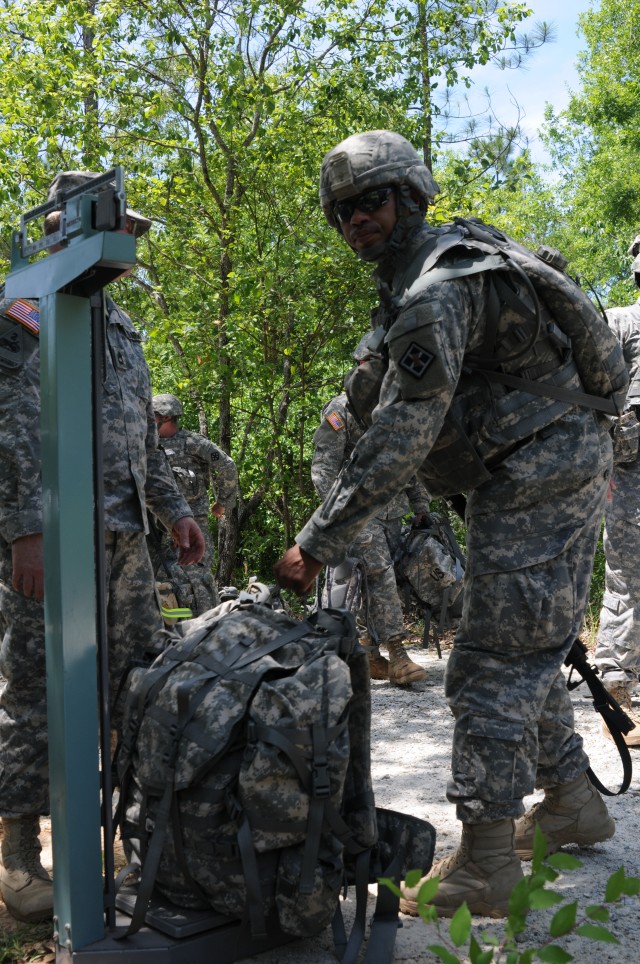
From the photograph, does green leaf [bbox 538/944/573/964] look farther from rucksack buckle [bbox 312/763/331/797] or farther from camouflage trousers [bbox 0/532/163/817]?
camouflage trousers [bbox 0/532/163/817]

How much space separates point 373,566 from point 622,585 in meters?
2.11

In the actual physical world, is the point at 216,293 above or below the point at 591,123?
below

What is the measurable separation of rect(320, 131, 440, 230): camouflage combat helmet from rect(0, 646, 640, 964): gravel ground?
7.22 feet

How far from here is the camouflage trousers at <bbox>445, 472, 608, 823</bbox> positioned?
9.35 feet

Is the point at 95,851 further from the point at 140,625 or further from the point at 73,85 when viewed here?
the point at 73,85

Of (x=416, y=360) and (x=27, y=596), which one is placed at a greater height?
(x=416, y=360)

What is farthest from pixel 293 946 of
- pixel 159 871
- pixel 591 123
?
pixel 591 123

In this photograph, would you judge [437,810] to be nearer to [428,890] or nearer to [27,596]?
[27,596]

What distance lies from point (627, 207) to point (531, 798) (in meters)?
19.0

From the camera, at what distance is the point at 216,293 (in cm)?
955

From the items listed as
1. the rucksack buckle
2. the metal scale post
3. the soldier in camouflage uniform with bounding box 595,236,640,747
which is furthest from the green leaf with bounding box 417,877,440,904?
the soldier in camouflage uniform with bounding box 595,236,640,747

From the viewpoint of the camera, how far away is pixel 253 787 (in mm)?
2404

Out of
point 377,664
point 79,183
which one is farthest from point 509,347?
point 377,664

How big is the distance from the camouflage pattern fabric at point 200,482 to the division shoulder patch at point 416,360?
18.1 ft
